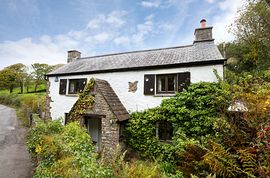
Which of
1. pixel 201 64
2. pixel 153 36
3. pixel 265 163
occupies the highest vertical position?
pixel 153 36

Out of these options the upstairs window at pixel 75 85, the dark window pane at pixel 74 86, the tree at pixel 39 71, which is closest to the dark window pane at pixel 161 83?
the upstairs window at pixel 75 85

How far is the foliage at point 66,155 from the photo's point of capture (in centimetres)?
390

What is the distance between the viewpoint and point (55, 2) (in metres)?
11.9

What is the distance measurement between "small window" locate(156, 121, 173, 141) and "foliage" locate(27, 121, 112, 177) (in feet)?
16.8

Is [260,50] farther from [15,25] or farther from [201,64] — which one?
[15,25]

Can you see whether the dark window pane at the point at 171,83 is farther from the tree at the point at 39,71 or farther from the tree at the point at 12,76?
the tree at the point at 12,76

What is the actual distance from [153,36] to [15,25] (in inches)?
550

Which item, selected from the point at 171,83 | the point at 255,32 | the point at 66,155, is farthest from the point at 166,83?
the point at 255,32

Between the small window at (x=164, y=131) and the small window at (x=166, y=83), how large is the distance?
2184 mm

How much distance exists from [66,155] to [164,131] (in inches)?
246

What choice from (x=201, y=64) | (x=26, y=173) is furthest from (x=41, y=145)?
(x=201, y=64)

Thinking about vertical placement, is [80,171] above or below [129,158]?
above

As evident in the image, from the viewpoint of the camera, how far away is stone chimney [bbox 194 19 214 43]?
12.3 meters

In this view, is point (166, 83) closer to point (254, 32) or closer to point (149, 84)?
point (149, 84)
